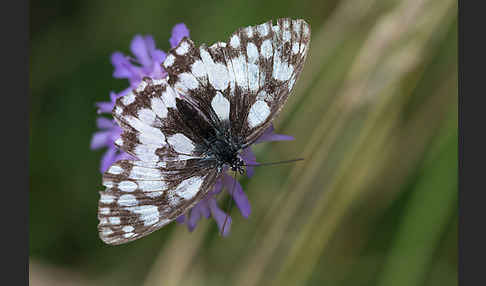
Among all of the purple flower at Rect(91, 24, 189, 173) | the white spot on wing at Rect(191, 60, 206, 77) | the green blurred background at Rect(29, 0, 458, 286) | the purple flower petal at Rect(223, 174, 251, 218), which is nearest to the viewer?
the white spot on wing at Rect(191, 60, 206, 77)

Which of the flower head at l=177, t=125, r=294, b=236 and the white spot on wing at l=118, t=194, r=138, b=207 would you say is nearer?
the white spot on wing at l=118, t=194, r=138, b=207

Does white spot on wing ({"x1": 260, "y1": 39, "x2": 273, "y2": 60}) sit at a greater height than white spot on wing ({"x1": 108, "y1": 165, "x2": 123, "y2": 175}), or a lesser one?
greater

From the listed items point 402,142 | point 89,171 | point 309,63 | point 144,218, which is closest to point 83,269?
point 89,171

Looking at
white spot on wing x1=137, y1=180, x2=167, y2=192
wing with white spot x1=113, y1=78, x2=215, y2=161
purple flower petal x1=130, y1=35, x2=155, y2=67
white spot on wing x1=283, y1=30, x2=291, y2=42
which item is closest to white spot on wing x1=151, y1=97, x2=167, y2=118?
wing with white spot x1=113, y1=78, x2=215, y2=161

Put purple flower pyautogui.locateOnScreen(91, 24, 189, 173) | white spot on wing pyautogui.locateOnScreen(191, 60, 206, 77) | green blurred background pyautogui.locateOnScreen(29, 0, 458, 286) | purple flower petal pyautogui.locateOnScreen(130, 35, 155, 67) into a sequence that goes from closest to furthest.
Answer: white spot on wing pyautogui.locateOnScreen(191, 60, 206, 77), purple flower pyautogui.locateOnScreen(91, 24, 189, 173), purple flower petal pyautogui.locateOnScreen(130, 35, 155, 67), green blurred background pyautogui.locateOnScreen(29, 0, 458, 286)

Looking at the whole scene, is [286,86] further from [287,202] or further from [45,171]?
[45,171]

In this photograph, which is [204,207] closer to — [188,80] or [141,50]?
[188,80]

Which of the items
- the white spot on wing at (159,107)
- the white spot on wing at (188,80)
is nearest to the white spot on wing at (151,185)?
the white spot on wing at (159,107)

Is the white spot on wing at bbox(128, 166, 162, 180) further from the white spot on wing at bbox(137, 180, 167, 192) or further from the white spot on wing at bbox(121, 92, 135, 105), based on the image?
the white spot on wing at bbox(121, 92, 135, 105)
